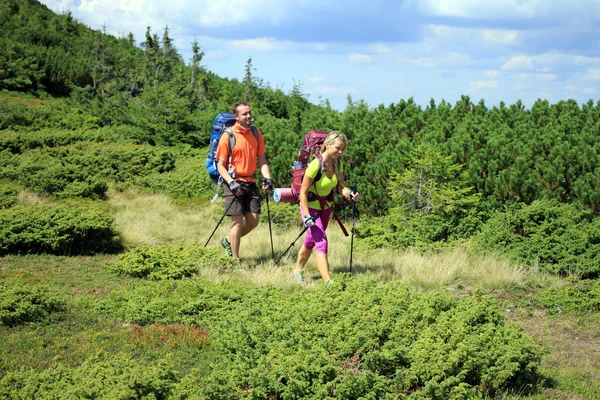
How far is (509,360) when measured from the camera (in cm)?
491

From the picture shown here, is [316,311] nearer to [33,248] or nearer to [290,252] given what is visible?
[290,252]

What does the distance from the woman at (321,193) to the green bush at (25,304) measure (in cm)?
288

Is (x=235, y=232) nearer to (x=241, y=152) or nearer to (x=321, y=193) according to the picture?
(x=241, y=152)

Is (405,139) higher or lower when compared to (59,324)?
higher

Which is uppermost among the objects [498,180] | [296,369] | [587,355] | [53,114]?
[53,114]

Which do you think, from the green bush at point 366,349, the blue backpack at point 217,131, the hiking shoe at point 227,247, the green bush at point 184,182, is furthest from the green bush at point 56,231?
the green bush at point 184,182

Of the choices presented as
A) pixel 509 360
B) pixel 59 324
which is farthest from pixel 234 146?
pixel 509 360

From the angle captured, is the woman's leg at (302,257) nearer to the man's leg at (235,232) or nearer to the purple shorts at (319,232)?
the purple shorts at (319,232)

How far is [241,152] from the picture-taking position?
341 inches

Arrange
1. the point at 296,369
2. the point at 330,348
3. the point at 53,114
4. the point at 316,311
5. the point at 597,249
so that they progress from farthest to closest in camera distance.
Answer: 1. the point at 53,114
2. the point at 597,249
3. the point at 316,311
4. the point at 330,348
5. the point at 296,369

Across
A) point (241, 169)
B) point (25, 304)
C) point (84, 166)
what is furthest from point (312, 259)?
point (84, 166)

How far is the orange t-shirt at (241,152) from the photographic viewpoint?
859 cm

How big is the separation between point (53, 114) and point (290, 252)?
15002 millimetres

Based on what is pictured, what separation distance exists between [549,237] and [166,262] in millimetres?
5278
